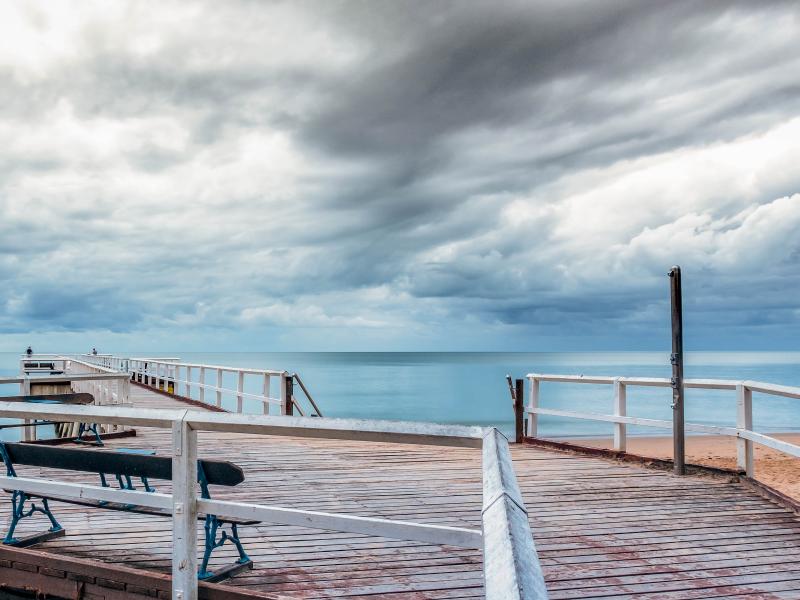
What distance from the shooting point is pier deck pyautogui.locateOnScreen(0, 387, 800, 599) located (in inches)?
175

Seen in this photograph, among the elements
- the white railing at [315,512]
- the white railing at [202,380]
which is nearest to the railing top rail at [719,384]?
the white railing at [202,380]

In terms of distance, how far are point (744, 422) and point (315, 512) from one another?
5.86 metres

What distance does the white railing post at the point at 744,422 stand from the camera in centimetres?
752

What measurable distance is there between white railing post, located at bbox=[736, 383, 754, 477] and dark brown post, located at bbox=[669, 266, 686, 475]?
60cm

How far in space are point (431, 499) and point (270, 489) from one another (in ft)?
5.68

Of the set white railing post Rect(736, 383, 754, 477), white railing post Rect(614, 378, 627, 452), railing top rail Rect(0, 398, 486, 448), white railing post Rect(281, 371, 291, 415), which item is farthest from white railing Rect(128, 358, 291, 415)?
railing top rail Rect(0, 398, 486, 448)

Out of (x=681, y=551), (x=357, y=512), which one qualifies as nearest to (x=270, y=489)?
(x=357, y=512)

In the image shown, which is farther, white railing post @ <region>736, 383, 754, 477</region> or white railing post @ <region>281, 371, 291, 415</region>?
white railing post @ <region>281, 371, 291, 415</region>

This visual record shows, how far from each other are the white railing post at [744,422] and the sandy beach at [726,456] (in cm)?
356

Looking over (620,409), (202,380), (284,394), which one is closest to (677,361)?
(620,409)

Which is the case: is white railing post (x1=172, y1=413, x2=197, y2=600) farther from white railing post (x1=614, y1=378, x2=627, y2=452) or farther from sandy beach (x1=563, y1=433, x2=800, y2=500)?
sandy beach (x1=563, y1=433, x2=800, y2=500)

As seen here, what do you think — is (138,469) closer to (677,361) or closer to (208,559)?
(208,559)

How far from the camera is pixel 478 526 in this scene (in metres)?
6.05

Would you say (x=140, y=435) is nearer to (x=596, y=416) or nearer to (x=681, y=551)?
(x=596, y=416)
